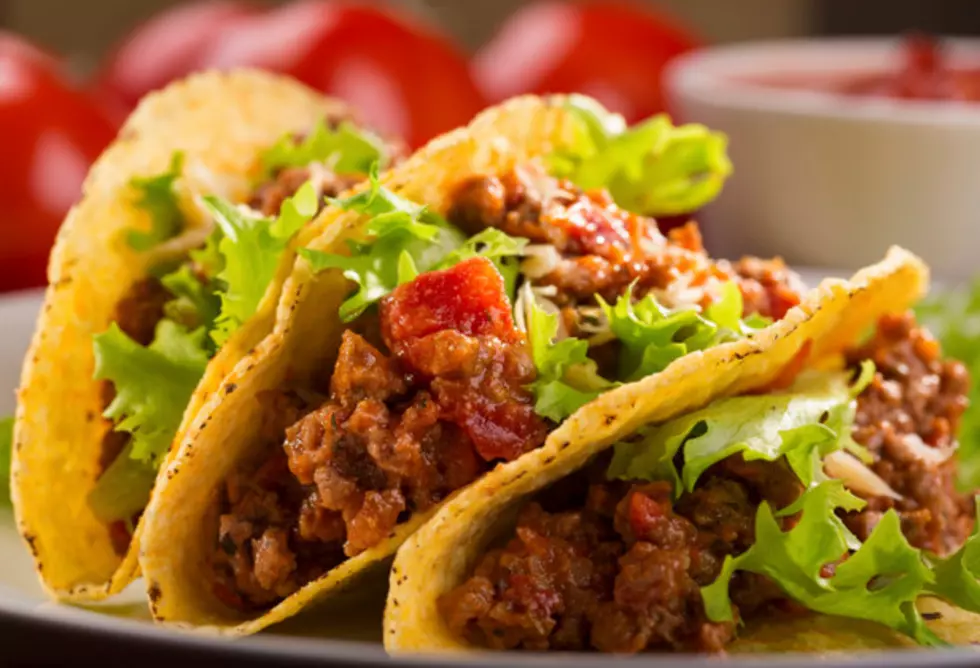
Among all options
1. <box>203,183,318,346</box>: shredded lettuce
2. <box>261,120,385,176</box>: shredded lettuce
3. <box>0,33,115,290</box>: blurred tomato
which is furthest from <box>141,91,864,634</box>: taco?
<box>0,33,115,290</box>: blurred tomato

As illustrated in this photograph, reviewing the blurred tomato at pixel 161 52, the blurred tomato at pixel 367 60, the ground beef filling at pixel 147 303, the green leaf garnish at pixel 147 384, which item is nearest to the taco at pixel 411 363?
the green leaf garnish at pixel 147 384

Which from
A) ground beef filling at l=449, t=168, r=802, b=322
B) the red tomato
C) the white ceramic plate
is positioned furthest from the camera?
the red tomato

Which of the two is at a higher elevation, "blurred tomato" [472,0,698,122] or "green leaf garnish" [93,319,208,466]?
"green leaf garnish" [93,319,208,466]

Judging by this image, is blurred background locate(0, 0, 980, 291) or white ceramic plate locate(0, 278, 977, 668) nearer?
white ceramic plate locate(0, 278, 977, 668)

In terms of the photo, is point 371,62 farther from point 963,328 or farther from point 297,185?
point 297,185

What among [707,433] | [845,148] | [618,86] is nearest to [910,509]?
[707,433]

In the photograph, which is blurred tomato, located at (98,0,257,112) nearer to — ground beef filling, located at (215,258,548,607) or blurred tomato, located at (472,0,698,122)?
blurred tomato, located at (472,0,698,122)

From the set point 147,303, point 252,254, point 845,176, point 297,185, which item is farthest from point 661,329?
point 845,176

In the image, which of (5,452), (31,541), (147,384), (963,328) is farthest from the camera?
(963,328)
